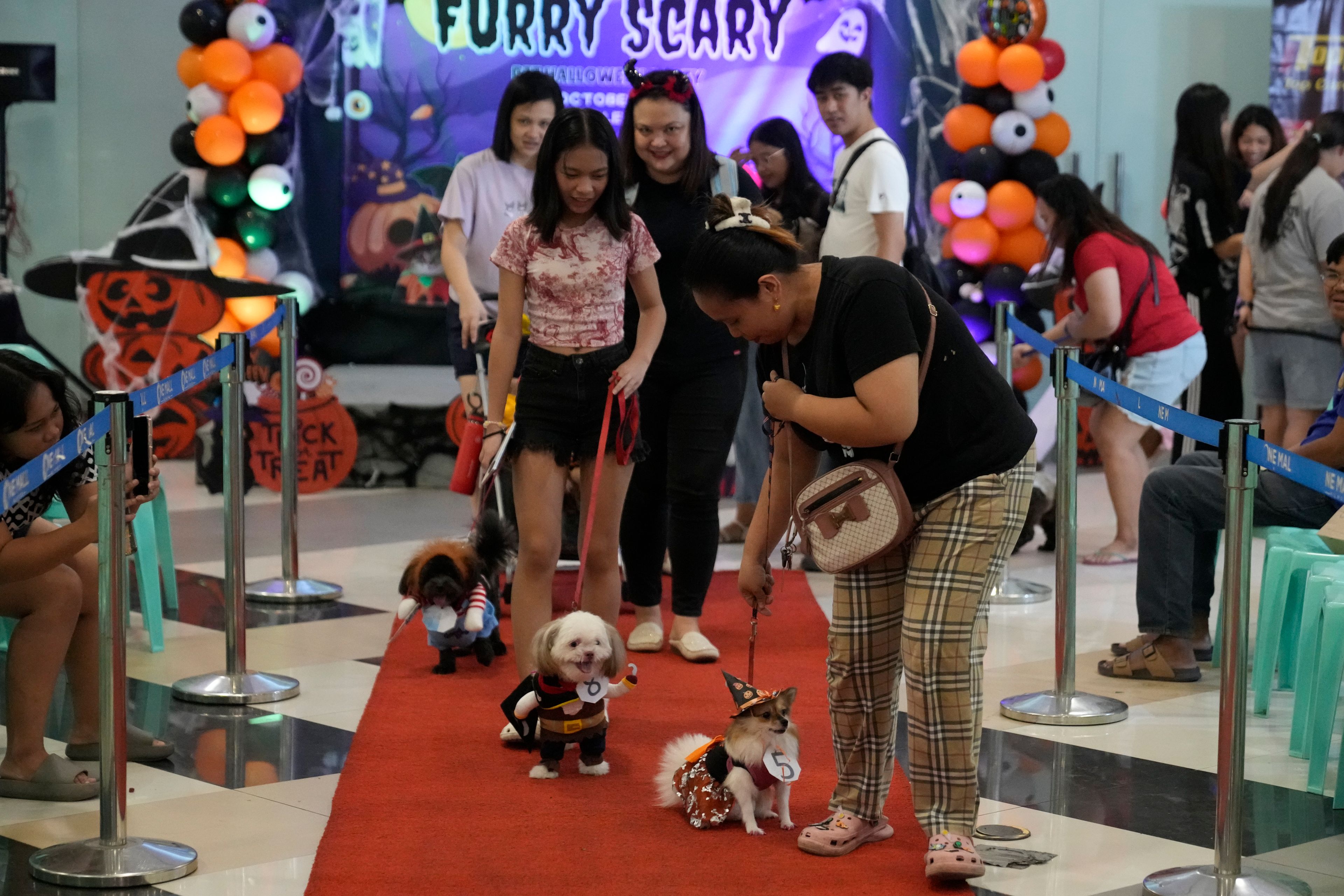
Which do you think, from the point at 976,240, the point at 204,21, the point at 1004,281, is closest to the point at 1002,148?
the point at 976,240

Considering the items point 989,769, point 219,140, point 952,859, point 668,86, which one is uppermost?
point 219,140

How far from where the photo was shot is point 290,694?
13.8 ft

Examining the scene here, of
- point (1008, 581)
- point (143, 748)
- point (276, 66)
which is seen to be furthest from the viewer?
point (276, 66)

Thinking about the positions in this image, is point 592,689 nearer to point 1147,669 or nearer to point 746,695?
point 746,695

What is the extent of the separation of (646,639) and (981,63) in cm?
457

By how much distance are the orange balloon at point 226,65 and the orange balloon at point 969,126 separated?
11.9 ft

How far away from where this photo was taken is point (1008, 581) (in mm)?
5785

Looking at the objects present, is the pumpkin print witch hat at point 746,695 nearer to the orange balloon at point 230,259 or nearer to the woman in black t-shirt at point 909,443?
the woman in black t-shirt at point 909,443

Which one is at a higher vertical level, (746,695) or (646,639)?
(746,695)

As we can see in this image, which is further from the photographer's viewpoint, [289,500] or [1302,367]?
[1302,367]

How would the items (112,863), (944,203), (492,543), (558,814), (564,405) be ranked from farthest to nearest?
(944,203) → (492,543) → (564,405) → (558,814) → (112,863)

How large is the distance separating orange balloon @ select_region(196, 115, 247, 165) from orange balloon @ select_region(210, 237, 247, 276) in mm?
432

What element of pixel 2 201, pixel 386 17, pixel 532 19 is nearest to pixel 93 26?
pixel 2 201

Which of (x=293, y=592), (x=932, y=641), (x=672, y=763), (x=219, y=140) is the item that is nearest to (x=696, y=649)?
(x=672, y=763)
